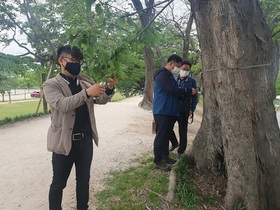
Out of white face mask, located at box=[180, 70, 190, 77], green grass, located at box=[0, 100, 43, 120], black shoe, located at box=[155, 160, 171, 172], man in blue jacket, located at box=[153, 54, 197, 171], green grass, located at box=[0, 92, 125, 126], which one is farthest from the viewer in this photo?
green grass, located at box=[0, 100, 43, 120]

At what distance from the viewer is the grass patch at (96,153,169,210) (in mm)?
3277

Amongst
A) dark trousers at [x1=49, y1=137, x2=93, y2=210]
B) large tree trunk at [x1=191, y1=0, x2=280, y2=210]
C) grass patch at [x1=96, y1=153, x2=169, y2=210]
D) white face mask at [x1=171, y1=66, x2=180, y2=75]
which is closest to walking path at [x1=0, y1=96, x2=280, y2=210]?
grass patch at [x1=96, y1=153, x2=169, y2=210]

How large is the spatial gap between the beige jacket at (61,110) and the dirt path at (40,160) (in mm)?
1195

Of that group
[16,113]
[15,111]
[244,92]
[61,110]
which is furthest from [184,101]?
[15,111]

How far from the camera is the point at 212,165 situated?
379 centimetres

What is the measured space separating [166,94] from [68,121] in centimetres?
181

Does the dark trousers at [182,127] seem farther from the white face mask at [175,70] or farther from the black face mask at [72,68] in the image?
the black face mask at [72,68]

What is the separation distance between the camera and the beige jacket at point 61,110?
8.11 feet

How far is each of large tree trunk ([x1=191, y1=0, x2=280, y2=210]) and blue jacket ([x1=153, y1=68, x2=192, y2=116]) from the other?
656mm

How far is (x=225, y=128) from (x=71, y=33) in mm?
1941

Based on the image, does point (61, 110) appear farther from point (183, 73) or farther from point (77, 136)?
point (183, 73)

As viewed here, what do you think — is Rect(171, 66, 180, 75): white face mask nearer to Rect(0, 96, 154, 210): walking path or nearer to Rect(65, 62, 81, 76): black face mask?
Rect(65, 62, 81, 76): black face mask

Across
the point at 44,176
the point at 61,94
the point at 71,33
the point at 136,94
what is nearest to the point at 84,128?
the point at 61,94

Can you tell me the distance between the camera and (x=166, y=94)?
4027 mm
